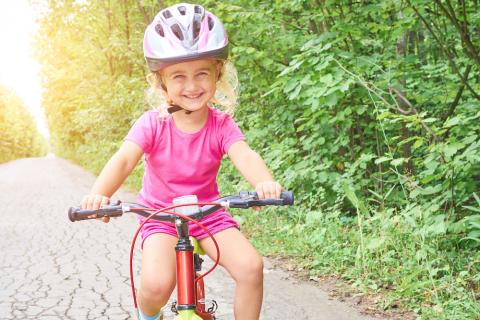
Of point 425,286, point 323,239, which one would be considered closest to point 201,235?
point 425,286

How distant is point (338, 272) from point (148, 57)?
306 cm

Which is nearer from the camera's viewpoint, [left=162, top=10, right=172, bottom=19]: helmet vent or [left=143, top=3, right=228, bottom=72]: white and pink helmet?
[left=143, top=3, right=228, bottom=72]: white and pink helmet

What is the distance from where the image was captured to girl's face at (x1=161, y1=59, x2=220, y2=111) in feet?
8.34

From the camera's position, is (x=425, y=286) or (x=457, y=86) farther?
(x=457, y=86)

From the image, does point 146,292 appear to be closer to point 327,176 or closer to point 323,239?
point 323,239

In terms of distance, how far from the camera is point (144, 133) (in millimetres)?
2623

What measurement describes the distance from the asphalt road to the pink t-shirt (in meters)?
1.72

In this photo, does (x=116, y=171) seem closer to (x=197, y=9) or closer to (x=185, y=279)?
(x=185, y=279)

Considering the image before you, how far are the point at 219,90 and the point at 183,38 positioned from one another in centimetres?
56

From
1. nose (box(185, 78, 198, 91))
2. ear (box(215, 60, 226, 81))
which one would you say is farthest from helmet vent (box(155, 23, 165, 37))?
ear (box(215, 60, 226, 81))

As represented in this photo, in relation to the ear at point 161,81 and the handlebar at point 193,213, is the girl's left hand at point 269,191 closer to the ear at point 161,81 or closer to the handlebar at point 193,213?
the handlebar at point 193,213

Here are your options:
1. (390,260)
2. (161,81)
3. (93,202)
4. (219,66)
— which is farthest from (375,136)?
(93,202)

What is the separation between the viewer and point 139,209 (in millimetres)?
2127

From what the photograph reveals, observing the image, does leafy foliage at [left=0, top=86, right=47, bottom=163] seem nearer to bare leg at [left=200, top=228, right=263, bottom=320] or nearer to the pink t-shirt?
the pink t-shirt
